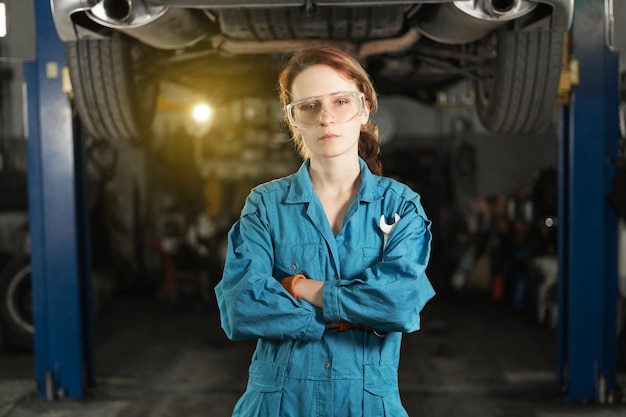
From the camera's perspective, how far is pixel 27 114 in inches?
143

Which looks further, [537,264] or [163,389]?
[537,264]

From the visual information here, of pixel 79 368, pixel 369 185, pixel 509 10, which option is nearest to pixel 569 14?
pixel 509 10

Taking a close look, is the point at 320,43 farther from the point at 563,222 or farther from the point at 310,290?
the point at 310,290

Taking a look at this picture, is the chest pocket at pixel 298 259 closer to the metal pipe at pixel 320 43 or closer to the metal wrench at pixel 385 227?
the metal wrench at pixel 385 227

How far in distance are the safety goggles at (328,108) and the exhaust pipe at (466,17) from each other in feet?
3.88

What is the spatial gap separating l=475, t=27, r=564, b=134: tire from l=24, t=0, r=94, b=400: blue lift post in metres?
2.24

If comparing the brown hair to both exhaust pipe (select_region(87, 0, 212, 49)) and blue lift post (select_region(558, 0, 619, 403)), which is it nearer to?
exhaust pipe (select_region(87, 0, 212, 49))

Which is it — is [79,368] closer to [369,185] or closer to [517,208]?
[369,185]

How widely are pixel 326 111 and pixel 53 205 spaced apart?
2.62 metres

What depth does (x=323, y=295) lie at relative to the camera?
54.8 inches

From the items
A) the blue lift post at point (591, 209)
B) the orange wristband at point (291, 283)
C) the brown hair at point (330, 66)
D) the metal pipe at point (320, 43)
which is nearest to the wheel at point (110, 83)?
the metal pipe at point (320, 43)

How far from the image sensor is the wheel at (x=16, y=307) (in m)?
4.70

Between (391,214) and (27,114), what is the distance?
2822 mm

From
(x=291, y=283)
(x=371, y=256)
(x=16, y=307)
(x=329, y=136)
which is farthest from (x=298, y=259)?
(x=16, y=307)
